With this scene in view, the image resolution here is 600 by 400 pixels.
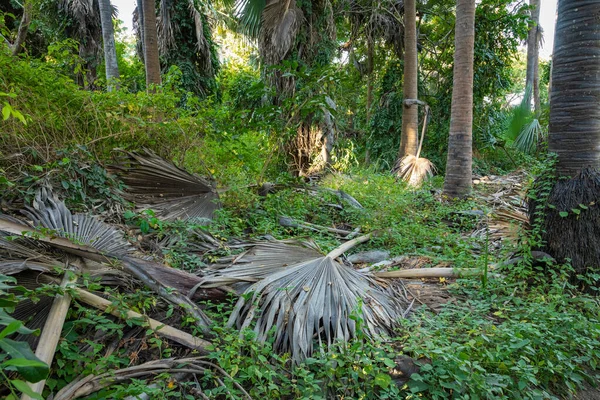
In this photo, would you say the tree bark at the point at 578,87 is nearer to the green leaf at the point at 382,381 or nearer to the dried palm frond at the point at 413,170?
the green leaf at the point at 382,381

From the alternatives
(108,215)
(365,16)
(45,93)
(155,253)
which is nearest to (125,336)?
(155,253)

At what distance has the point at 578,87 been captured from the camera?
11.1 feet

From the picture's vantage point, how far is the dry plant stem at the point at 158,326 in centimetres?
207

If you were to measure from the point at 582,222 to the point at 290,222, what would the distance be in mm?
2883

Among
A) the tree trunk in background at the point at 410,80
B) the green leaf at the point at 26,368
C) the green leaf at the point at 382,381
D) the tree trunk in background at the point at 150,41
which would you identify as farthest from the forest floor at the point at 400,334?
the tree trunk in background at the point at 410,80

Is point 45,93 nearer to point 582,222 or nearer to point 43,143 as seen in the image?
point 43,143

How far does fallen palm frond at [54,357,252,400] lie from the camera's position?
5.55ft

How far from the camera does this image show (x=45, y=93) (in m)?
3.53

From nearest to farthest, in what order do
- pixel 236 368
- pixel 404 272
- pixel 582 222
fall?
pixel 236 368 → pixel 582 222 → pixel 404 272

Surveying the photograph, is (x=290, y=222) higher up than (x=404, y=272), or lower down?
higher up

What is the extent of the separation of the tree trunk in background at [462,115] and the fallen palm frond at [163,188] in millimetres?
4313

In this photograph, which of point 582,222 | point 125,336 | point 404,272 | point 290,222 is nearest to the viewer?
point 125,336

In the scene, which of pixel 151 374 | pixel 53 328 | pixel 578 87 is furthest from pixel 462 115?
pixel 53 328

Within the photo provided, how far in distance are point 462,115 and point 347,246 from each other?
13.0 feet
